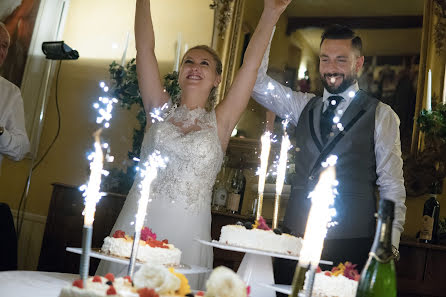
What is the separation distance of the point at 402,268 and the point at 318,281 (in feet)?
4.95

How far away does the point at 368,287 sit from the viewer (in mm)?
1139

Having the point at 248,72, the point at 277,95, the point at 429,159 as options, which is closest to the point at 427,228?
the point at 429,159

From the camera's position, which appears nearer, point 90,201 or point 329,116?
point 90,201

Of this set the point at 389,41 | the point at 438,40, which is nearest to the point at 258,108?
the point at 389,41

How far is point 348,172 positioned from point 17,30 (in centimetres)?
324

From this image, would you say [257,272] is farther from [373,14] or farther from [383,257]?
[373,14]

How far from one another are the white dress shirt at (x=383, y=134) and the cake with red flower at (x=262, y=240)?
53 centimetres

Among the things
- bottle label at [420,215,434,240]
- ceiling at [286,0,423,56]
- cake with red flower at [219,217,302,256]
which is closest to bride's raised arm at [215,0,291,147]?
cake with red flower at [219,217,302,256]

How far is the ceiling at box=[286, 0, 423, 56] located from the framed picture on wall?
2.15 metres

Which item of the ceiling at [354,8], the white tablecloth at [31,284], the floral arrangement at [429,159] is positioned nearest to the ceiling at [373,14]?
the ceiling at [354,8]

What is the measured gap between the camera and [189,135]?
2.70 m

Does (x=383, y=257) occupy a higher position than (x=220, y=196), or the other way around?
(x=220, y=196)

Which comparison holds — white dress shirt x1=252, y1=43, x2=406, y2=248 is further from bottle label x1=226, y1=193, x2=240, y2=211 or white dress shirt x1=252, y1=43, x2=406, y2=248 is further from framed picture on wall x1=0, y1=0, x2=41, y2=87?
framed picture on wall x1=0, y1=0, x2=41, y2=87

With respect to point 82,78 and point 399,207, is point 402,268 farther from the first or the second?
point 82,78
